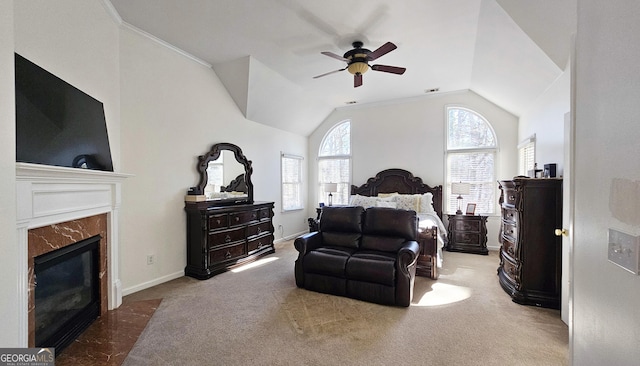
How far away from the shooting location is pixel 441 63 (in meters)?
4.29

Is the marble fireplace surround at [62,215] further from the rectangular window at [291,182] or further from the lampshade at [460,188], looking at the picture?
the lampshade at [460,188]

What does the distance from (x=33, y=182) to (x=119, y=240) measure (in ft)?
5.25

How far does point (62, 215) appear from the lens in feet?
6.89

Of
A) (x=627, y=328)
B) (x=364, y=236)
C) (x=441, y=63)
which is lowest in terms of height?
(x=364, y=236)

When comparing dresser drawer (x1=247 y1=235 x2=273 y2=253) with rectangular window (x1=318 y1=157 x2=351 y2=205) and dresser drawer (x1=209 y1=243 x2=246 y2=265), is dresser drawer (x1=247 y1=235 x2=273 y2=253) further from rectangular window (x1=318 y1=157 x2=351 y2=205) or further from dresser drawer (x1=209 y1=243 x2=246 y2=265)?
rectangular window (x1=318 y1=157 x2=351 y2=205)

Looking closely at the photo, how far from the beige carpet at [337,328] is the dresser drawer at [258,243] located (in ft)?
3.27

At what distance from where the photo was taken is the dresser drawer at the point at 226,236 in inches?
155

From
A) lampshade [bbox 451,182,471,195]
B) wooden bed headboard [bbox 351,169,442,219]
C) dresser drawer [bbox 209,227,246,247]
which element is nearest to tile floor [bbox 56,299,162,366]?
dresser drawer [bbox 209,227,246,247]

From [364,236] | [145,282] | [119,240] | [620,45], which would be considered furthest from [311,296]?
[620,45]

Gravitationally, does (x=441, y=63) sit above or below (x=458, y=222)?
above

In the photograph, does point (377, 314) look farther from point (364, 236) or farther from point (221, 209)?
point (221, 209)

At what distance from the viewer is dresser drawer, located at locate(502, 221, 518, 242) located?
10.5ft

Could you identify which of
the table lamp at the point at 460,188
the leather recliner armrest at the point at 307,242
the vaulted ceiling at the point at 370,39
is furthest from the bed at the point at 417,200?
the vaulted ceiling at the point at 370,39

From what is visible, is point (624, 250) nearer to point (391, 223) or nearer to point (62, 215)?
point (391, 223)
